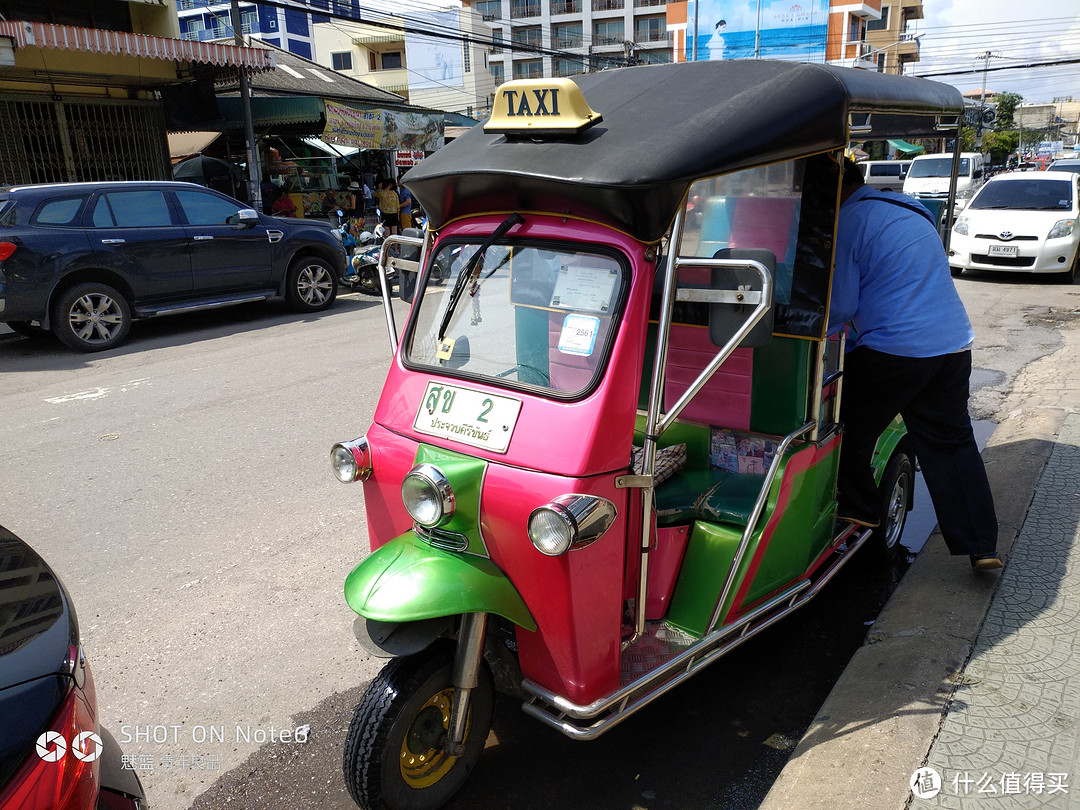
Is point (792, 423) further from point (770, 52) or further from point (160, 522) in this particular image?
point (770, 52)

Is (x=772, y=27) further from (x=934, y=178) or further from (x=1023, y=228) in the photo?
(x=1023, y=228)

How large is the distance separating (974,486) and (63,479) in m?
5.16

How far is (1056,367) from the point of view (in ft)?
24.0

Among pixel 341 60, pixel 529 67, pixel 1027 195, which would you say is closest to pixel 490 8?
pixel 529 67

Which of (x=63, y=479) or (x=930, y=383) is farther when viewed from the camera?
(x=63, y=479)

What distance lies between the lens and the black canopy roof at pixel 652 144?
2375 millimetres

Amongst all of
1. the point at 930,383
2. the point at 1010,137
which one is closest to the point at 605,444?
the point at 930,383

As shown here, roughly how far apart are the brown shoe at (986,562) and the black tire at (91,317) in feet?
28.1

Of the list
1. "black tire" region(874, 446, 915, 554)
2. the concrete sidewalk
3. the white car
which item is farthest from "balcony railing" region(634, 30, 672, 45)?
the concrete sidewalk

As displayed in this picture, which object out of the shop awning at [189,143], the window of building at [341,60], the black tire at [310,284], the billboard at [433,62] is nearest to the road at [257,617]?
the black tire at [310,284]

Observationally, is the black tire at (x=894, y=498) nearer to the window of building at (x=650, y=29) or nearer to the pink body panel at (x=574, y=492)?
the pink body panel at (x=574, y=492)

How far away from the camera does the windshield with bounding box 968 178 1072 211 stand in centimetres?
1232

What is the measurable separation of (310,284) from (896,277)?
891 cm

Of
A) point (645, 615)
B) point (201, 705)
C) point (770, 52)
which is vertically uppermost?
point (770, 52)
